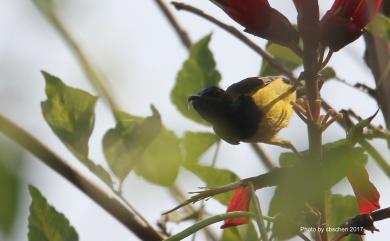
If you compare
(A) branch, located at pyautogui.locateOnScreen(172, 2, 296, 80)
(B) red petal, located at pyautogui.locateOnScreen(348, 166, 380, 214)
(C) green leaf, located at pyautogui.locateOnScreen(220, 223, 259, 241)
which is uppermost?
(A) branch, located at pyautogui.locateOnScreen(172, 2, 296, 80)

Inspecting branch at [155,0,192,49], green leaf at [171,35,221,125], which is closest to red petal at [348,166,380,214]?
green leaf at [171,35,221,125]

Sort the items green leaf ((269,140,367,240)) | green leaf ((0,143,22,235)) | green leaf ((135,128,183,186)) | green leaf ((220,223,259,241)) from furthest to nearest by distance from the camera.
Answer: green leaf ((135,128,183,186)), green leaf ((220,223,259,241)), green leaf ((269,140,367,240)), green leaf ((0,143,22,235))

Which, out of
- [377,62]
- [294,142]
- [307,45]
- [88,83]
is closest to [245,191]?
[294,142]

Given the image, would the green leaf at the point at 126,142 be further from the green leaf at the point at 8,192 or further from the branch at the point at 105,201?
the green leaf at the point at 8,192

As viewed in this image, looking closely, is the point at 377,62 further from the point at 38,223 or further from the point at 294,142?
the point at 38,223

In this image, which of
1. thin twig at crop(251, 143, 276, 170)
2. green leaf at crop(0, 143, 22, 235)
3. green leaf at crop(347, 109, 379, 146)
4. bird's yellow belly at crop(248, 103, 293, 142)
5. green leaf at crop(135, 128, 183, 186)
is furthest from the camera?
thin twig at crop(251, 143, 276, 170)

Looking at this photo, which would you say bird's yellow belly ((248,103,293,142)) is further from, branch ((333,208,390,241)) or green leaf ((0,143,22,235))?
green leaf ((0,143,22,235))
